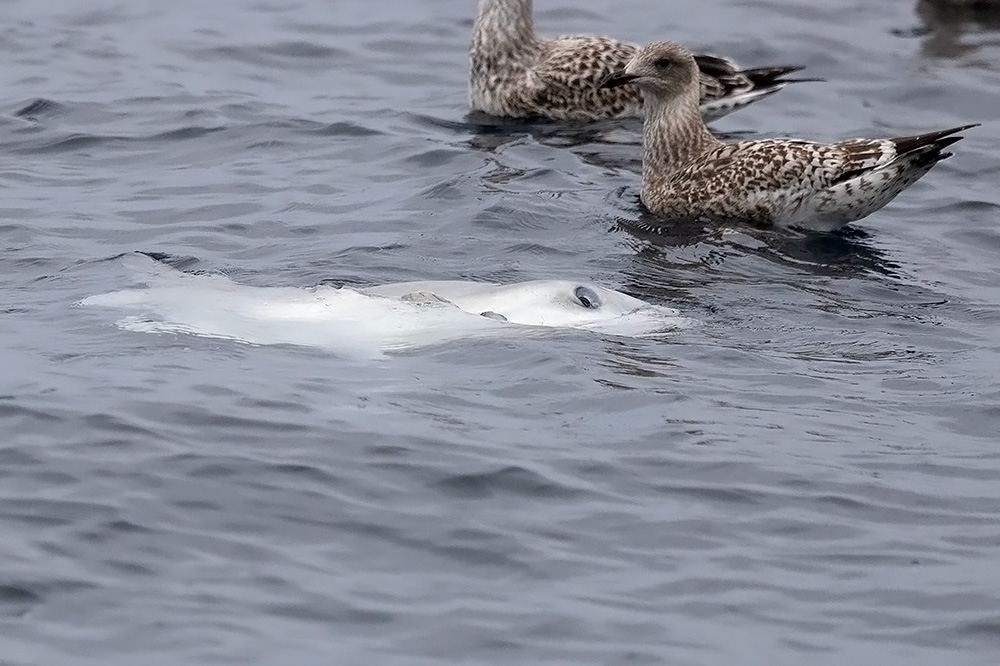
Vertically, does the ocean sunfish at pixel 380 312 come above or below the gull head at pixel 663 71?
below

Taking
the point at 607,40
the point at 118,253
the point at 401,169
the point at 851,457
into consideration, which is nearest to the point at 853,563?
the point at 851,457

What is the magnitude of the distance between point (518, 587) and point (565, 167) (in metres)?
7.77

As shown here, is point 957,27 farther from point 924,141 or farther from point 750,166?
point 924,141

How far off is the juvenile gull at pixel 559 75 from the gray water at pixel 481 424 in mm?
282

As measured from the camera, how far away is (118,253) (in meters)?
11.2

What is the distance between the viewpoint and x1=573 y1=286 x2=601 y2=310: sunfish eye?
9.42 metres

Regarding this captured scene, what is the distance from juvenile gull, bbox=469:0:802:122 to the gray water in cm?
28

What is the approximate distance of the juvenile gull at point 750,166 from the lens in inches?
465

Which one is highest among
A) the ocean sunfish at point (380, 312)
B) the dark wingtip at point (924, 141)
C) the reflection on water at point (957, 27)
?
the dark wingtip at point (924, 141)

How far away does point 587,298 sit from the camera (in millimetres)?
9438

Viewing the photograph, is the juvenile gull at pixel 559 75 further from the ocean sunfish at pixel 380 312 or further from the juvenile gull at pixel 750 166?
the ocean sunfish at pixel 380 312

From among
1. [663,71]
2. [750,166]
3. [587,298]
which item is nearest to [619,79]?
[663,71]

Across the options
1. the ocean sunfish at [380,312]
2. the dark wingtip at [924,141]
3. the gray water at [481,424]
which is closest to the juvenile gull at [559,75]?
the gray water at [481,424]

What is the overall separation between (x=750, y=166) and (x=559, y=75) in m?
3.19
